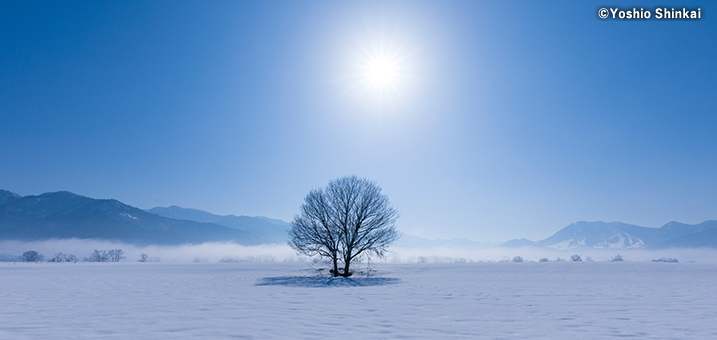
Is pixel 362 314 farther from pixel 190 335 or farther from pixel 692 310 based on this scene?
pixel 692 310

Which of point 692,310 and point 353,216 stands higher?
point 353,216

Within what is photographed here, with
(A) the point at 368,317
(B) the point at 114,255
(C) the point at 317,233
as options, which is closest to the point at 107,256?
(B) the point at 114,255

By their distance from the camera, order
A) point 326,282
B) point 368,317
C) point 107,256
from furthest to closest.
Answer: point 107,256, point 326,282, point 368,317

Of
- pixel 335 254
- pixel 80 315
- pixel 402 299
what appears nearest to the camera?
pixel 80 315

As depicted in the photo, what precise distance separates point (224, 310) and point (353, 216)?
23.3 meters

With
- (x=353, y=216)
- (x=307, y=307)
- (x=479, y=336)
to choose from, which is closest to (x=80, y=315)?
(x=307, y=307)

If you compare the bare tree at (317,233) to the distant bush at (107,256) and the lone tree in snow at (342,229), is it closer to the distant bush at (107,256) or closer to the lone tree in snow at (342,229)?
the lone tree in snow at (342,229)

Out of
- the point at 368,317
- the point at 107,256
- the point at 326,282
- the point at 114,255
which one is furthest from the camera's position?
the point at 114,255

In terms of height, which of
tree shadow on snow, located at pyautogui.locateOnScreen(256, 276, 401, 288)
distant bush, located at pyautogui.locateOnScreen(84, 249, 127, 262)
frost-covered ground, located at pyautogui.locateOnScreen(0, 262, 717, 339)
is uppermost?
frost-covered ground, located at pyautogui.locateOnScreen(0, 262, 717, 339)

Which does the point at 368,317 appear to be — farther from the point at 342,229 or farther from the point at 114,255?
the point at 114,255

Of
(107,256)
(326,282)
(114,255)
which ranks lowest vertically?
(107,256)

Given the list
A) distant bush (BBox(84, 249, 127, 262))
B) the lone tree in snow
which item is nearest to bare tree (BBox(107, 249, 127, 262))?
distant bush (BBox(84, 249, 127, 262))

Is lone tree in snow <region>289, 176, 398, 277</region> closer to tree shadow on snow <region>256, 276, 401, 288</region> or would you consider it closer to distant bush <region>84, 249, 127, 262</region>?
tree shadow on snow <region>256, 276, 401, 288</region>

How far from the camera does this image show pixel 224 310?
42.0 ft
